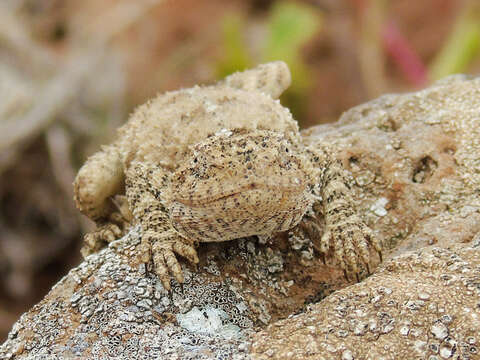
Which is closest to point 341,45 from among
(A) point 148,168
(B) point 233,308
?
(A) point 148,168

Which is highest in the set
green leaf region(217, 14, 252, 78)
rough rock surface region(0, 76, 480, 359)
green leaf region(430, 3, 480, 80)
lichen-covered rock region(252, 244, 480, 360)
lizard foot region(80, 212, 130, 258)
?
green leaf region(217, 14, 252, 78)

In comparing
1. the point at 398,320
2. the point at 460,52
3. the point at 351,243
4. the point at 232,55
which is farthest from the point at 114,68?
the point at 398,320

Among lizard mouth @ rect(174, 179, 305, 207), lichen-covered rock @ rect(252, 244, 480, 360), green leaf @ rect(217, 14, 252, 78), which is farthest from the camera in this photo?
green leaf @ rect(217, 14, 252, 78)

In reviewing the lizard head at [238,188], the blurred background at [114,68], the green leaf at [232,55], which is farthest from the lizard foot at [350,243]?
the green leaf at [232,55]

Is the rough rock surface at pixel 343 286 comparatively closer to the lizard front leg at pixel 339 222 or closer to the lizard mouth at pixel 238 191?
the lizard front leg at pixel 339 222

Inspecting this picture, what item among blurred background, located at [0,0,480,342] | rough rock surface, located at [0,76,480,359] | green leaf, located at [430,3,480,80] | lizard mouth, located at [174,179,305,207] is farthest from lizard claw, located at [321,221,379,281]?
green leaf, located at [430,3,480,80]

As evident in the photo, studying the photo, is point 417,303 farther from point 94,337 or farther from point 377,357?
point 94,337

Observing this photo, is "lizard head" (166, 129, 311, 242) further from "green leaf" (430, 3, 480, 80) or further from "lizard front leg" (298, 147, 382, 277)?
"green leaf" (430, 3, 480, 80)
